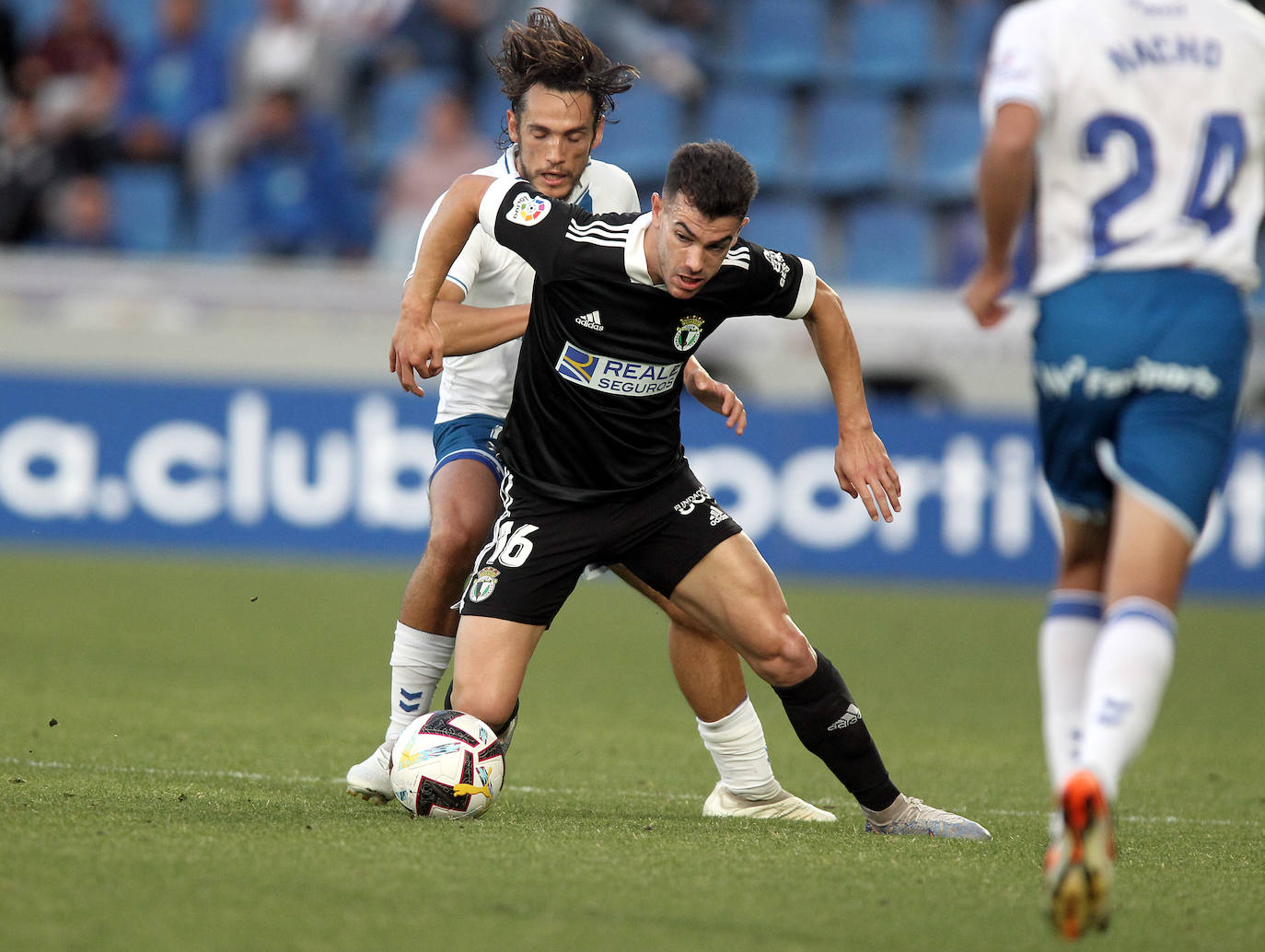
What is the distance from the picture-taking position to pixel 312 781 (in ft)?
16.4

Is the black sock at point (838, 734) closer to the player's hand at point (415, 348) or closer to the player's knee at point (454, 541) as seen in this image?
the player's knee at point (454, 541)

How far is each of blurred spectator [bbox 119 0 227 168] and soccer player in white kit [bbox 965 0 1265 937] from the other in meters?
11.5

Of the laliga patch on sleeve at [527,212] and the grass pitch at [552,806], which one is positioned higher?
the laliga patch on sleeve at [527,212]

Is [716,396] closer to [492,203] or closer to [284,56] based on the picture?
[492,203]

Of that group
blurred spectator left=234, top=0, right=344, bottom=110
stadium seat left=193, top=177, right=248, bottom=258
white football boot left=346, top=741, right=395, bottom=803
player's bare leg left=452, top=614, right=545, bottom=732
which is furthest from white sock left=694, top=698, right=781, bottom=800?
blurred spectator left=234, top=0, right=344, bottom=110

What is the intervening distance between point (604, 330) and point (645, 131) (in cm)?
1011

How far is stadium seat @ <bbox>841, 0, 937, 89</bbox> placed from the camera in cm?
1509

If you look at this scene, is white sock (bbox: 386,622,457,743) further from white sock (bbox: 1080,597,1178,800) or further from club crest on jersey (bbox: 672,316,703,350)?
white sock (bbox: 1080,597,1178,800)

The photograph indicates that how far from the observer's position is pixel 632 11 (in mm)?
14789

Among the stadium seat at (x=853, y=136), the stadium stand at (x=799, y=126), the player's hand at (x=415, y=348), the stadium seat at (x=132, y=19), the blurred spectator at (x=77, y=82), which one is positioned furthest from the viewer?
the stadium seat at (x=853, y=136)

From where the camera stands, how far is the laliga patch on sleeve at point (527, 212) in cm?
442

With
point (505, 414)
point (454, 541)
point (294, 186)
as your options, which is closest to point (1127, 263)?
point (454, 541)

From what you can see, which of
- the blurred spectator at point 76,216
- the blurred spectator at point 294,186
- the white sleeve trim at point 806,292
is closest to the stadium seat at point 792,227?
the blurred spectator at point 294,186

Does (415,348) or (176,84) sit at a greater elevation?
(176,84)
